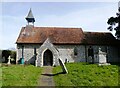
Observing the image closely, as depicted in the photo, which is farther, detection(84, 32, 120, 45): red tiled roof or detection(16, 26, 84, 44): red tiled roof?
detection(84, 32, 120, 45): red tiled roof

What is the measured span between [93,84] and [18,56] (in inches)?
979

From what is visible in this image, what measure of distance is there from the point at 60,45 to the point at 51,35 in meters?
2.64

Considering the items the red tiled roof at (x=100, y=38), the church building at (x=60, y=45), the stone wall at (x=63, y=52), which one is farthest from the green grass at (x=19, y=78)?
the red tiled roof at (x=100, y=38)

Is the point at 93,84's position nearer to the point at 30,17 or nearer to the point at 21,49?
the point at 21,49

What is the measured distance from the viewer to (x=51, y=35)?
40531 millimetres

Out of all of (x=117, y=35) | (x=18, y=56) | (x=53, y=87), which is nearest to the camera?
(x=53, y=87)

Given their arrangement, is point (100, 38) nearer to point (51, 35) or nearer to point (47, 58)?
point (51, 35)

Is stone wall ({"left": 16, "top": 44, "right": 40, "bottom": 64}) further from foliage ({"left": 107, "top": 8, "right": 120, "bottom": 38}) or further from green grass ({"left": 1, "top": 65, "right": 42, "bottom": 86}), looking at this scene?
green grass ({"left": 1, "top": 65, "right": 42, "bottom": 86})

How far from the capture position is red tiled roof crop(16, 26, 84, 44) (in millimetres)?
39138

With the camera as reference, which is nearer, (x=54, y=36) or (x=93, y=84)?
(x=93, y=84)

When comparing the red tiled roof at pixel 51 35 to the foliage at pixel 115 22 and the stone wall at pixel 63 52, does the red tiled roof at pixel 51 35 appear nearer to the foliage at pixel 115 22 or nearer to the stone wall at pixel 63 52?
the stone wall at pixel 63 52

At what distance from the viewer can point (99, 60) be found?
Result: 3170 cm

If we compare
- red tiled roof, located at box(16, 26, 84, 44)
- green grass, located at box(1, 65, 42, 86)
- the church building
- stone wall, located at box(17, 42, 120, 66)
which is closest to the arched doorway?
the church building

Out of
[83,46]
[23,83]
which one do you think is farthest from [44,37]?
[23,83]
